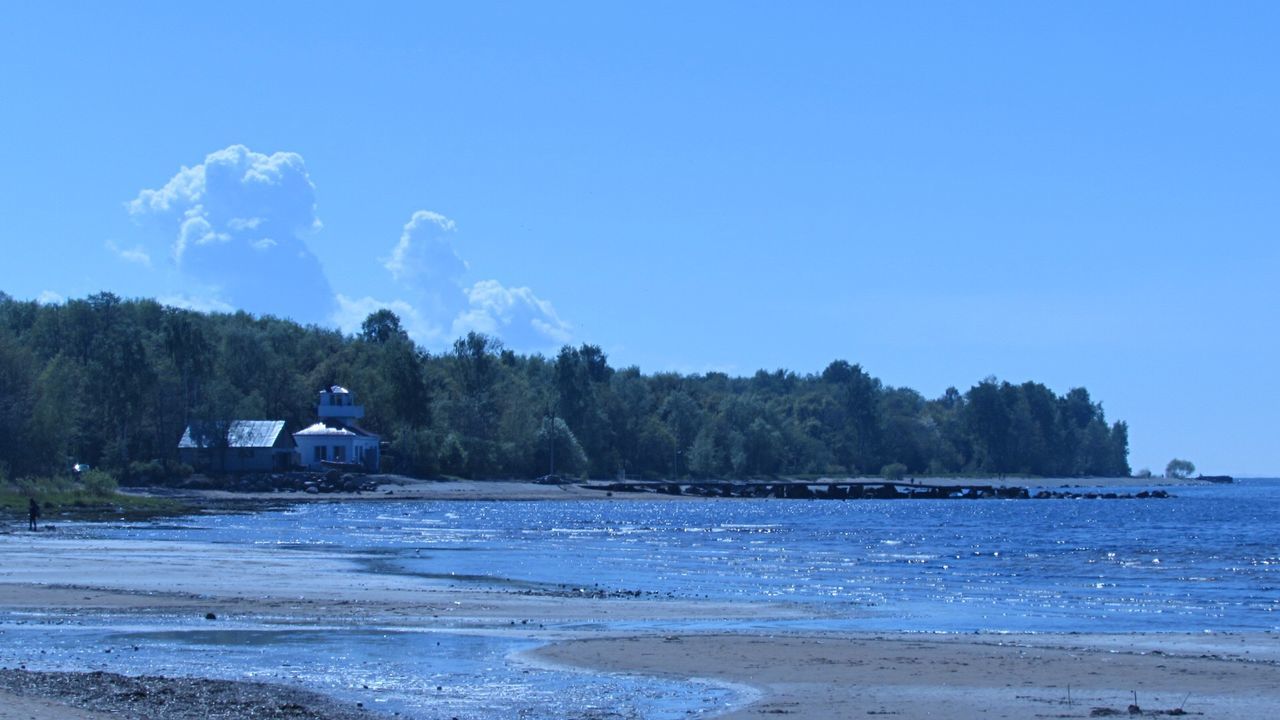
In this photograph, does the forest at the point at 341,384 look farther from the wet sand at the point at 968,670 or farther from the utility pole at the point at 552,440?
the wet sand at the point at 968,670

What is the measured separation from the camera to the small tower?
126 m

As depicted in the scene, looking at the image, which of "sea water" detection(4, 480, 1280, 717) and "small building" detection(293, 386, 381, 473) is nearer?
"sea water" detection(4, 480, 1280, 717)

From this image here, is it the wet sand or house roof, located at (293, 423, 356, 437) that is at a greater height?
house roof, located at (293, 423, 356, 437)

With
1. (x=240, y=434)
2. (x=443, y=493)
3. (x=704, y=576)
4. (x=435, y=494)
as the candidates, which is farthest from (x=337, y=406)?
(x=704, y=576)

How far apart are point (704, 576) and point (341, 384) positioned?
10625cm

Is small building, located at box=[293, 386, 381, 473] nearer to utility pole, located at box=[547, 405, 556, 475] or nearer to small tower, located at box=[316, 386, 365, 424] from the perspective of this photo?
small tower, located at box=[316, 386, 365, 424]

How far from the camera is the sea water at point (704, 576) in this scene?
19.3 meters

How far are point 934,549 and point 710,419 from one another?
125 metres

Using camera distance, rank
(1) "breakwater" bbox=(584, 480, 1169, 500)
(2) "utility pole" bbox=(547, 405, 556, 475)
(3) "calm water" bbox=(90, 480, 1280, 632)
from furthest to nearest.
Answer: (2) "utility pole" bbox=(547, 405, 556, 475), (1) "breakwater" bbox=(584, 480, 1169, 500), (3) "calm water" bbox=(90, 480, 1280, 632)

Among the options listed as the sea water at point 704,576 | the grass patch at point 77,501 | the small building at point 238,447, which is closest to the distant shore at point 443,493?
the grass patch at point 77,501

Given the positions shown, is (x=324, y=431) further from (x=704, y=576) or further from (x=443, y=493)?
(x=704, y=576)

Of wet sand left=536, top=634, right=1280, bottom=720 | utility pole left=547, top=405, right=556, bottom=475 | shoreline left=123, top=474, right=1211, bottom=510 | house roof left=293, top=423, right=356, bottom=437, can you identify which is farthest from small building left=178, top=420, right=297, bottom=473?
wet sand left=536, top=634, right=1280, bottom=720

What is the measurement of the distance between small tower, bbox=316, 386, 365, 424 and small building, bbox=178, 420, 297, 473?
17.8ft

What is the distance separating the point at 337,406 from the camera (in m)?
126
